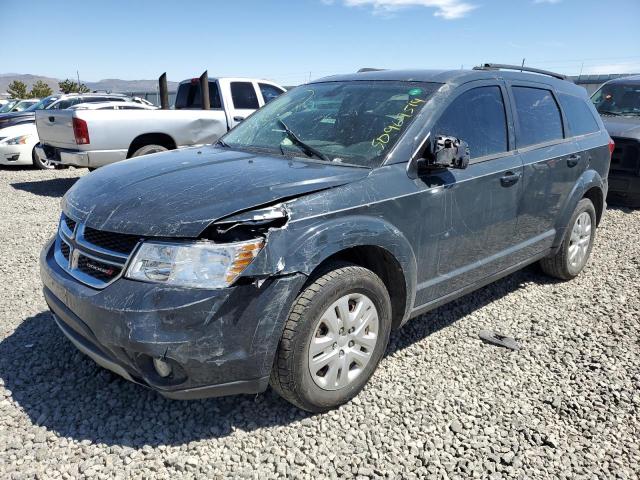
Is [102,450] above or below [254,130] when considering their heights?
below

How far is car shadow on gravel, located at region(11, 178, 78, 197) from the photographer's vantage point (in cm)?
870

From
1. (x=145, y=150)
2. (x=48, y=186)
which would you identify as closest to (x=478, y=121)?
(x=145, y=150)

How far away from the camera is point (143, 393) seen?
291cm

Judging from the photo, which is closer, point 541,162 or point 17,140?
point 541,162

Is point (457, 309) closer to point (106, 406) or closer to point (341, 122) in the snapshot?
point (341, 122)

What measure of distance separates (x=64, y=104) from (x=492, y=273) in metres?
13.0

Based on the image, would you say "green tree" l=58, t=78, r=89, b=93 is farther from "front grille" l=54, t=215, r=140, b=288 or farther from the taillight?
"front grille" l=54, t=215, r=140, b=288

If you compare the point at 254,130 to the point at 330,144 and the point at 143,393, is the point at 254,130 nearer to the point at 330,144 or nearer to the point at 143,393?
the point at 330,144

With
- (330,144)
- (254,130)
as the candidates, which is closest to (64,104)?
(254,130)

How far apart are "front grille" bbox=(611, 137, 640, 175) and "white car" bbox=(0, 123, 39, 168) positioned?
11.0 m

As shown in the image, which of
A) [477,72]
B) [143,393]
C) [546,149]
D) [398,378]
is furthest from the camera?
[546,149]

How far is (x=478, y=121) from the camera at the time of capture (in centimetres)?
345

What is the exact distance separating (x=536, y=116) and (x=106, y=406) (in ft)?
11.9

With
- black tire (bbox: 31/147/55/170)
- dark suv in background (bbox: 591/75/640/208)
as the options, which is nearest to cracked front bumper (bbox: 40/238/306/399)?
dark suv in background (bbox: 591/75/640/208)
